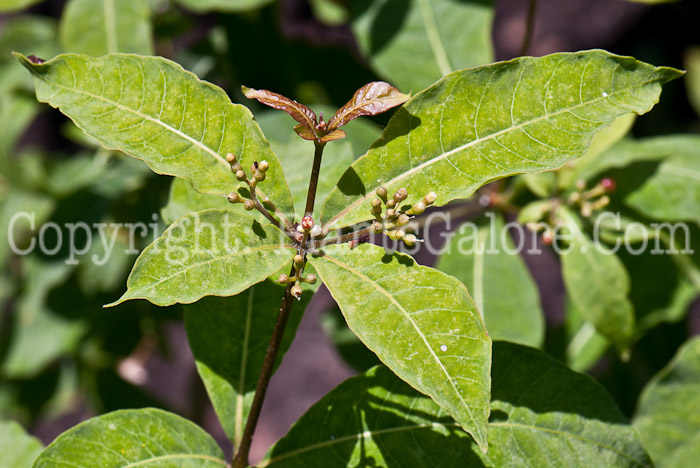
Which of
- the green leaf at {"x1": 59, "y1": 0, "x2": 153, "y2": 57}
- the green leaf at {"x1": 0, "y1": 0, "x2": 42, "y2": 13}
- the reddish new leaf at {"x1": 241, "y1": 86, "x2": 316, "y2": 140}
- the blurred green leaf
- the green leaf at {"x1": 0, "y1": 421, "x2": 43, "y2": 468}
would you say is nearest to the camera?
the reddish new leaf at {"x1": 241, "y1": 86, "x2": 316, "y2": 140}

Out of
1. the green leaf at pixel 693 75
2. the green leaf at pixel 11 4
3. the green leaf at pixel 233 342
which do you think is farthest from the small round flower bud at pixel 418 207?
the green leaf at pixel 693 75

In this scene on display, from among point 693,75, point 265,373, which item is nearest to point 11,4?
point 265,373

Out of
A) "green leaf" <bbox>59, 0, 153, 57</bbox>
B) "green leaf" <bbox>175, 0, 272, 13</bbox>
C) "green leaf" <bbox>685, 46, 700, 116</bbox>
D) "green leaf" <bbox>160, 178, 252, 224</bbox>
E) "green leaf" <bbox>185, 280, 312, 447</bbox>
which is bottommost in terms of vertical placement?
"green leaf" <bbox>185, 280, 312, 447</bbox>

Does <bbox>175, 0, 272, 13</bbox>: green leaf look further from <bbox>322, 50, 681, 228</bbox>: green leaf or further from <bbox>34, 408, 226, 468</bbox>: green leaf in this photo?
<bbox>34, 408, 226, 468</bbox>: green leaf

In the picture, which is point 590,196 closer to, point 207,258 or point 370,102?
point 370,102

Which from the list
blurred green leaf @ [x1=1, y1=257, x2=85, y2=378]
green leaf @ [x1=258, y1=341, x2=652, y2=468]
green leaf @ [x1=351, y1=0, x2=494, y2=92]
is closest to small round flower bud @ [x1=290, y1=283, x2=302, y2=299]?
green leaf @ [x1=258, y1=341, x2=652, y2=468]

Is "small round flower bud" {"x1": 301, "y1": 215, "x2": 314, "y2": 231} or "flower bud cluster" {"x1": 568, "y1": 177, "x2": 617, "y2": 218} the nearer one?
"small round flower bud" {"x1": 301, "y1": 215, "x2": 314, "y2": 231}

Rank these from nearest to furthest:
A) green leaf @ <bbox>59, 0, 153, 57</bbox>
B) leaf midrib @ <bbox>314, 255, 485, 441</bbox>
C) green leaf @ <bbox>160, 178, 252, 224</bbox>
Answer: leaf midrib @ <bbox>314, 255, 485, 441</bbox>, green leaf @ <bbox>160, 178, 252, 224</bbox>, green leaf @ <bbox>59, 0, 153, 57</bbox>
